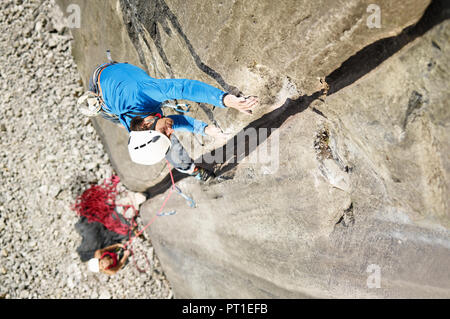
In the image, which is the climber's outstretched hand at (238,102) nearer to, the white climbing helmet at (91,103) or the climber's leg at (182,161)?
the climber's leg at (182,161)

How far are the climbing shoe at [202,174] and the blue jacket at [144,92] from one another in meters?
0.67

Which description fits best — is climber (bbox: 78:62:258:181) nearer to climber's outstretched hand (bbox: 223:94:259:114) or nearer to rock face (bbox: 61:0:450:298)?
climber's outstretched hand (bbox: 223:94:259:114)

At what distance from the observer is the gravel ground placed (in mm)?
5711

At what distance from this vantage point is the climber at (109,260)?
511cm

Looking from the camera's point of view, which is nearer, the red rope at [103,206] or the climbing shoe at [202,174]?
the climbing shoe at [202,174]

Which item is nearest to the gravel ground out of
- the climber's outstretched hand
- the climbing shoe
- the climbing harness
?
the climbing harness

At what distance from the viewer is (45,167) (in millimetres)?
5852

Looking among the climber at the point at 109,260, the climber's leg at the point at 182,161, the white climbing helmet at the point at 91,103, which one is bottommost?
the climber at the point at 109,260

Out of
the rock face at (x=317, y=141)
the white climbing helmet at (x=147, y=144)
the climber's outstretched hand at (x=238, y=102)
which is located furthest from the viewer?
the white climbing helmet at (x=147, y=144)

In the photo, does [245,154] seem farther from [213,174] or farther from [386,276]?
[386,276]

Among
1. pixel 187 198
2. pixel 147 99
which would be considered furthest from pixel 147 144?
pixel 187 198

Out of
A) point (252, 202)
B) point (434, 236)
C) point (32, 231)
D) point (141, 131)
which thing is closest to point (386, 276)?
point (434, 236)

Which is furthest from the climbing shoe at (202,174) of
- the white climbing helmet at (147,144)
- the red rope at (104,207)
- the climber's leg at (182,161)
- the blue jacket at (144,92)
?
the red rope at (104,207)

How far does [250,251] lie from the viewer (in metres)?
3.88
